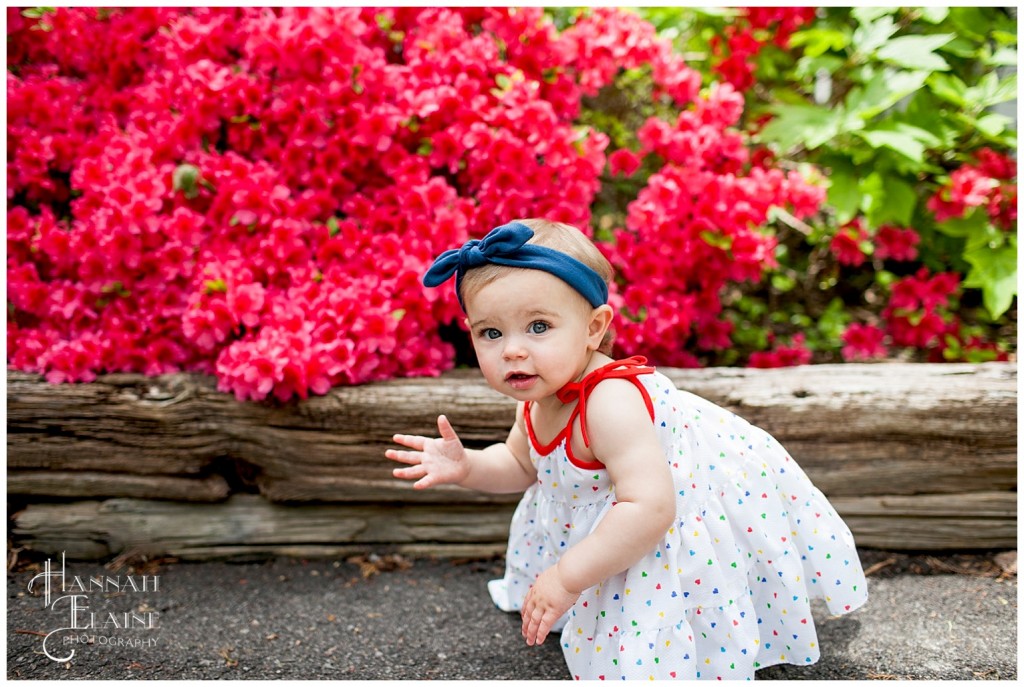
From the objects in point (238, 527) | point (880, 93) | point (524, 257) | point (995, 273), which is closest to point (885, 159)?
point (880, 93)

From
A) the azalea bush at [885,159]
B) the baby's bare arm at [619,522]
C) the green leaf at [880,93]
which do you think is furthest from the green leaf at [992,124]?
the baby's bare arm at [619,522]

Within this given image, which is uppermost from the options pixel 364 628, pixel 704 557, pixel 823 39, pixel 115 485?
pixel 823 39

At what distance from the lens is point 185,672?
1.83 metres

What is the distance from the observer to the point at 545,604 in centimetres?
151

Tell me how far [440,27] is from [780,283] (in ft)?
5.75

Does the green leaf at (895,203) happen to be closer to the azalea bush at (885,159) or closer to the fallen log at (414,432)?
the azalea bush at (885,159)

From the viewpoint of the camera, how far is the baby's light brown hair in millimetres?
1544

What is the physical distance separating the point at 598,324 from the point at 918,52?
158 cm

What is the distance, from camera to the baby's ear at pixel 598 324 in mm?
1618

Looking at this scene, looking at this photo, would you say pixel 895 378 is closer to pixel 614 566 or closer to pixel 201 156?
pixel 614 566

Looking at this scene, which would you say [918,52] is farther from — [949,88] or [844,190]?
[844,190]

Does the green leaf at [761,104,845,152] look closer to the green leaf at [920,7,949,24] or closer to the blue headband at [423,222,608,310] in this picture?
the green leaf at [920,7,949,24]

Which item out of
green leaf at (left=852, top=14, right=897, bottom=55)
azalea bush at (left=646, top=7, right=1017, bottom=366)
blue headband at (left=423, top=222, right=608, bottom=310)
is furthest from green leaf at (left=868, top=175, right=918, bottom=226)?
blue headband at (left=423, top=222, right=608, bottom=310)

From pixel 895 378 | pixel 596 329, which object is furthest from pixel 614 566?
pixel 895 378
